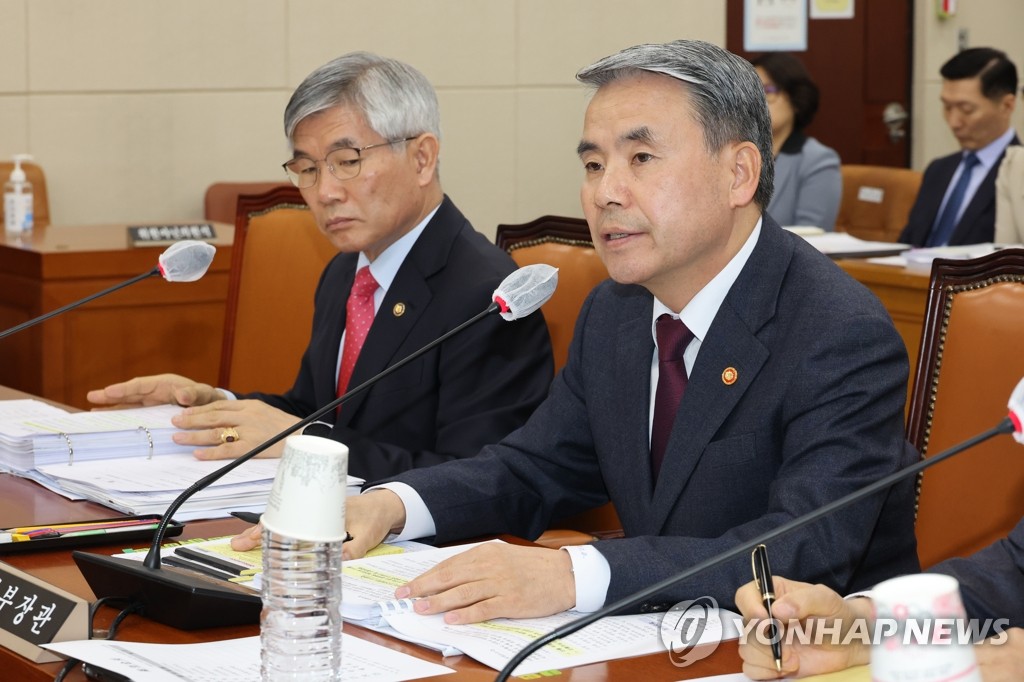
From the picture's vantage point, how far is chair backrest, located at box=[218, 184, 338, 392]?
3.09 metres

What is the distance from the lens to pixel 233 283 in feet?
10.5

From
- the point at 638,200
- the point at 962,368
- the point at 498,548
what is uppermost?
the point at 638,200

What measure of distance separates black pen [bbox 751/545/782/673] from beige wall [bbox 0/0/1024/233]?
3.99 metres

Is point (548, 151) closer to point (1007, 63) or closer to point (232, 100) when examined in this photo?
point (232, 100)

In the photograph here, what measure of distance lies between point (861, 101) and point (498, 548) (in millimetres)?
5953

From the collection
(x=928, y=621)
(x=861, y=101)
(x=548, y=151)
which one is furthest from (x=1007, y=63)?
(x=928, y=621)

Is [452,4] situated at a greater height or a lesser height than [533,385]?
greater

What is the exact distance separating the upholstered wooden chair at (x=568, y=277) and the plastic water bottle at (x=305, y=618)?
1212mm

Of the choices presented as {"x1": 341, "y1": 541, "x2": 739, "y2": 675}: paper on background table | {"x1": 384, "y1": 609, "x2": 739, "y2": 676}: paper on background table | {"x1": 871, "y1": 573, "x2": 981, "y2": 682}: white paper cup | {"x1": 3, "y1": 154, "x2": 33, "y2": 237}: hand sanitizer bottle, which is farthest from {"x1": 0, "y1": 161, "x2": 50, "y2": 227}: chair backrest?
{"x1": 871, "y1": 573, "x2": 981, "y2": 682}: white paper cup

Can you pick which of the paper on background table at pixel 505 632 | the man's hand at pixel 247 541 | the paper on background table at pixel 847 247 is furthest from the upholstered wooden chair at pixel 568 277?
the paper on background table at pixel 847 247

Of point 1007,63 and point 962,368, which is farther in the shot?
point 1007,63

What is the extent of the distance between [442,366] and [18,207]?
2.32 m

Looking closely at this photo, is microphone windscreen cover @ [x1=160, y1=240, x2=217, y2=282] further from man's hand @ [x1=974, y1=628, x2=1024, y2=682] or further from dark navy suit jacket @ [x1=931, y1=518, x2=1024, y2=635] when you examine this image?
man's hand @ [x1=974, y1=628, x2=1024, y2=682]

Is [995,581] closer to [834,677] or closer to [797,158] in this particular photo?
[834,677]
